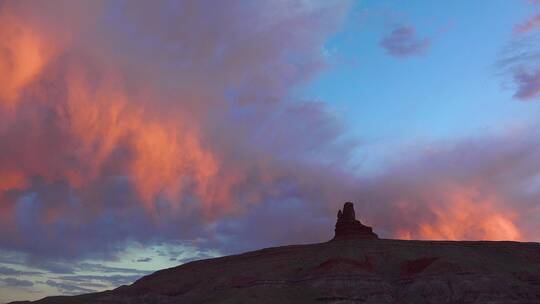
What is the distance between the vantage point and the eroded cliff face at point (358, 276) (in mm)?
130625

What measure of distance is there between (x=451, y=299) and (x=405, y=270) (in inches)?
725

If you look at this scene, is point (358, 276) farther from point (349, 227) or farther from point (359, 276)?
point (349, 227)

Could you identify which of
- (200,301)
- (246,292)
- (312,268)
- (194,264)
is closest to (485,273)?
(312,268)

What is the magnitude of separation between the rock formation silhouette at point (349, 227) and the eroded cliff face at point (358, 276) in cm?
273

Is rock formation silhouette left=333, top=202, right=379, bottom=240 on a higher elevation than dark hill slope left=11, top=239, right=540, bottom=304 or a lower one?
higher

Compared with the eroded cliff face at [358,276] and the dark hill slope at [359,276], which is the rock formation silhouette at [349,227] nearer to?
the eroded cliff face at [358,276]

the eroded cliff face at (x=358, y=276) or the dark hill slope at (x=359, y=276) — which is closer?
the dark hill slope at (x=359, y=276)

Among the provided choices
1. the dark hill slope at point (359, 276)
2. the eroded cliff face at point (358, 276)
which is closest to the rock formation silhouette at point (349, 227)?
the eroded cliff face at point (358, 276)

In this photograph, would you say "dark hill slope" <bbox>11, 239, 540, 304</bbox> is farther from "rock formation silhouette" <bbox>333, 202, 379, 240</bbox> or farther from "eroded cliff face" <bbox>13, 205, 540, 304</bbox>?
"rock formation silhouette" <bbox>333, 202, 379, 240</bbox>

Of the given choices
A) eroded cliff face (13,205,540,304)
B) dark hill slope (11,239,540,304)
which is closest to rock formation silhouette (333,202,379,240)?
eroded cliff face (13,205,540,304)

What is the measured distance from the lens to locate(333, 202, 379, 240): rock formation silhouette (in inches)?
7180

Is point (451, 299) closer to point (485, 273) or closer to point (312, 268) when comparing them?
point (485, 273)

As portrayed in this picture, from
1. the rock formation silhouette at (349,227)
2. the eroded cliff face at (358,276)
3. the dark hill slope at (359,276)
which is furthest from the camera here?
the rock formation silhouette at (349,227)

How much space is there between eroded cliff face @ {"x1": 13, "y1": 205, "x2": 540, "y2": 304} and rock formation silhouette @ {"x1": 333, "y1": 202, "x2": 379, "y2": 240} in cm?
273
